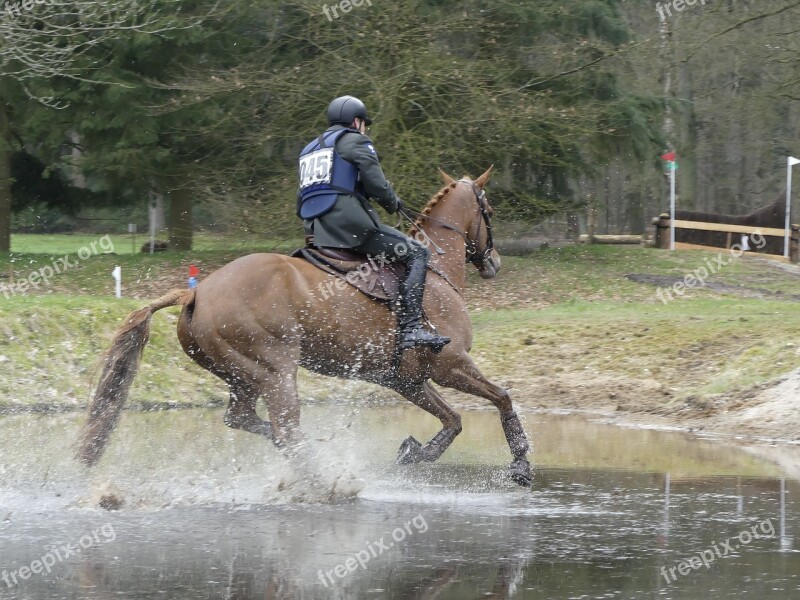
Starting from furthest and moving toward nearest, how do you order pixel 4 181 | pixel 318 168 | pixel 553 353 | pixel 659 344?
pixel 4 181, pixel 553 353, pixel 659 344, pixel 318 168

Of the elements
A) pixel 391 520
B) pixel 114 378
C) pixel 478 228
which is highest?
pixel 478 228

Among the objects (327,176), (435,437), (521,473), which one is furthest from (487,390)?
(327,176)

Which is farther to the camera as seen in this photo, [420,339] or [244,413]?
[244,413]

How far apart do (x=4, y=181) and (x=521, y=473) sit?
19454 millimetres

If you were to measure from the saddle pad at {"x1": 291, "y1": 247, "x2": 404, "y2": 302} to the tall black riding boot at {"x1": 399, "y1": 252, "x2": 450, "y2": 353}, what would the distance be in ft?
0.37

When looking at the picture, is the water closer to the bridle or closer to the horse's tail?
the horse's tail

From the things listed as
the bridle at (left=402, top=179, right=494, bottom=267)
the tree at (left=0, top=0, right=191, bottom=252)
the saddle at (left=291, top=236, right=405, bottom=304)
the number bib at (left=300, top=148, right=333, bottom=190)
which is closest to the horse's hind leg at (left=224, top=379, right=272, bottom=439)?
the saddle at (left=291, top=236, right=405, bottom=304)

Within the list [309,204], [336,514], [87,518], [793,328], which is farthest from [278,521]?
[793,328]

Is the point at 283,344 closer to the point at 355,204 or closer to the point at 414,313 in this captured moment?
the point at 414,313

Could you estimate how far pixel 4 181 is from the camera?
84.3 ft

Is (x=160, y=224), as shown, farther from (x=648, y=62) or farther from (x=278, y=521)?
(x=278, y=521)

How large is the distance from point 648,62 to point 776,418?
23.1 metres

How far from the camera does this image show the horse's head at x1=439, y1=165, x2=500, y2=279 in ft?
34.5

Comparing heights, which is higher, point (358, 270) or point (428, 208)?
point (428, 208)
